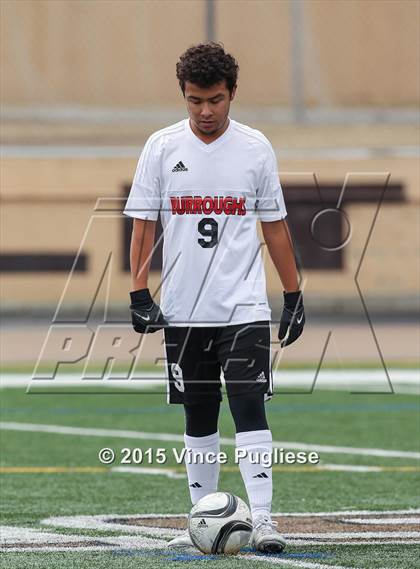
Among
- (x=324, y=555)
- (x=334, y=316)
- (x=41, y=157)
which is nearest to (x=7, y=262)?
(x=41, y=157)

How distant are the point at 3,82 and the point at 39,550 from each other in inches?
621

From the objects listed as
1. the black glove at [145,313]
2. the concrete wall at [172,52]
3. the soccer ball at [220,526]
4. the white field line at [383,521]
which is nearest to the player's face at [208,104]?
the black glove at [145,313]

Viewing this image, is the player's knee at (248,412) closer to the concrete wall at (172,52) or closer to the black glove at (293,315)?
the black glove at (293,315)

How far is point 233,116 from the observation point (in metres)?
20.6

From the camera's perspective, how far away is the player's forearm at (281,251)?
5855 millimetres

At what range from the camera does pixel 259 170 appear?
5781mm

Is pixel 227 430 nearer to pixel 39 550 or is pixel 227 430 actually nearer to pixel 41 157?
pixel 39 550

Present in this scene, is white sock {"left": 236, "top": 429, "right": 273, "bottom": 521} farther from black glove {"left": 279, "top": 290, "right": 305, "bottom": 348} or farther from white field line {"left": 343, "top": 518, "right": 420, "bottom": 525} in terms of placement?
white field line {"left": 343, "top": 518, "right": 420, "bottom": 525}

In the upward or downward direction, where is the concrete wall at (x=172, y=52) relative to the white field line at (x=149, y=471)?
downward

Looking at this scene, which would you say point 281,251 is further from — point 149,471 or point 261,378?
point 149,471

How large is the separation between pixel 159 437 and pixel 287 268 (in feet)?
13.4

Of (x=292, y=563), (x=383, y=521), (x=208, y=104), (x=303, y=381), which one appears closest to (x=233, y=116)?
(x=303, y=381)

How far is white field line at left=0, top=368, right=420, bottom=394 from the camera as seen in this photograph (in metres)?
13.0

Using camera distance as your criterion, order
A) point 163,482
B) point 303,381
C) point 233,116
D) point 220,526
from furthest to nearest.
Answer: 1. point 233,116
2. point 303,381
3. point 163,482
4. point 220,526
